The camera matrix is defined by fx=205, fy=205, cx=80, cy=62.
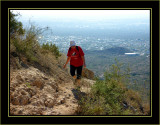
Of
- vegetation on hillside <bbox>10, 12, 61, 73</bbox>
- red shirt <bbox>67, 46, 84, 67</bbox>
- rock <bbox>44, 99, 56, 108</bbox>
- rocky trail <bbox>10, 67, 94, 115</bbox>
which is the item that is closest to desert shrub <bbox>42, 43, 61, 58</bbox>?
vegetation on hillside <bbox>10, 12, 61, 73</bbox>

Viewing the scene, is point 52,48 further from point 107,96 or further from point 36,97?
point 36,97

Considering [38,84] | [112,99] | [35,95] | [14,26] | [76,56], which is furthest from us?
[14,26]

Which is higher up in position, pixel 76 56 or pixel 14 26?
pixel 14 26

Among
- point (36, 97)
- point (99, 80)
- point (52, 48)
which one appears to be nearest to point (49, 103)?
point (36, 97)

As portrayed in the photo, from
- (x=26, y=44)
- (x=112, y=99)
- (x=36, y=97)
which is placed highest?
(x=26, y=44)
